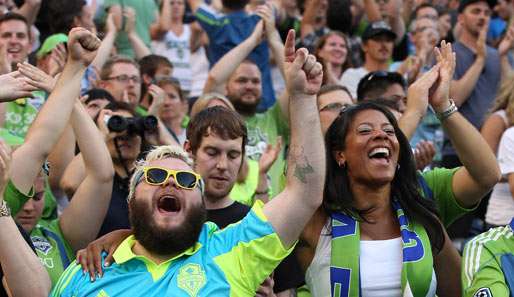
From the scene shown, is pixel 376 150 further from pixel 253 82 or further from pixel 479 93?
pixel 479 93

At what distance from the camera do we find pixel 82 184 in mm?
6023

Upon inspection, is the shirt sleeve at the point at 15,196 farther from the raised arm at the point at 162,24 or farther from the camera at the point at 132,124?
the raised arm at the point at 162,24

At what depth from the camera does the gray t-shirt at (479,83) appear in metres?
9.75

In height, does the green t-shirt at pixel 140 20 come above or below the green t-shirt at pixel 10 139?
above

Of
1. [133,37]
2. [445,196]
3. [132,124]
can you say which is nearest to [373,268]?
[445,196]

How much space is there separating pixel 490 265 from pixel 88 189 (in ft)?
7.40

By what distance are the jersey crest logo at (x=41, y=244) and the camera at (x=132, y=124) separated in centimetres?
82

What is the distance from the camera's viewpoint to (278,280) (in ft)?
18.2

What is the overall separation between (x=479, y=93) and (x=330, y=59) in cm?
140

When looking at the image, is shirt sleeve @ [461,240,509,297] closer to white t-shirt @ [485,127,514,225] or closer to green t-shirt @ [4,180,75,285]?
green t-shirt @ [4,180,75,285]

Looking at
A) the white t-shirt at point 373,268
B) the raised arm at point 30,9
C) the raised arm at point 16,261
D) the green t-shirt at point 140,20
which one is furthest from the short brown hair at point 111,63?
the raised arm at point 16,261

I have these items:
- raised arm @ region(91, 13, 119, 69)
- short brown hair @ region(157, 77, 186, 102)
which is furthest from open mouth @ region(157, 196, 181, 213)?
raised arm @ region(91, 13, 119, 69)

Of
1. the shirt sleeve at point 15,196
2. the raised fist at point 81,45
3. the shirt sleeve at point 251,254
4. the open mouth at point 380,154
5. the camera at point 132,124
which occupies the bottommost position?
the shirt sleeve at point 251,254

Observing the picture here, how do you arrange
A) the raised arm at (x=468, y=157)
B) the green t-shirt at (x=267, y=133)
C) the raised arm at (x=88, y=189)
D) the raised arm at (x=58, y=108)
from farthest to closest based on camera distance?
1. the green t-shirt at (x=267, y=133)
2. the raised arm at (x=88, y=189)
3. the raised arm at (x=468, y=157)
4. the raised arm at (x=58, y=108)
